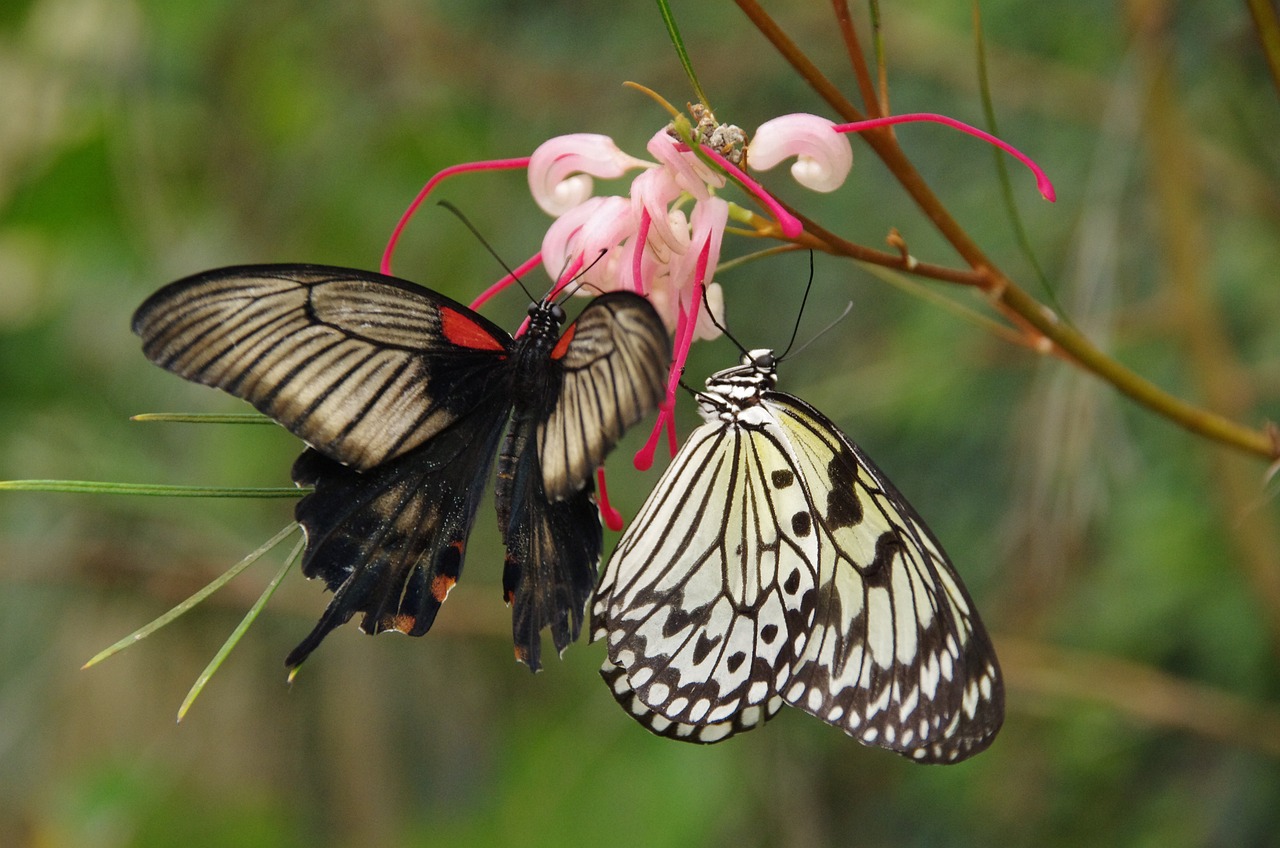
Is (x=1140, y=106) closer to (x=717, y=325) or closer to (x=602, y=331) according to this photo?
(x=717, y=325)

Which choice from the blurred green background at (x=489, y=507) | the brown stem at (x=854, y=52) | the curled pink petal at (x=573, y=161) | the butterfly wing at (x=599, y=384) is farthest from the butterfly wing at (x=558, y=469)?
the blurred green background at (x=489, y=507)

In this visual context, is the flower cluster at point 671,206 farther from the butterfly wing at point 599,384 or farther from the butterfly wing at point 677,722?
the butterfly wing at point 677,722

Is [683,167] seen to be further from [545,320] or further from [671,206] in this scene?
[545,320]

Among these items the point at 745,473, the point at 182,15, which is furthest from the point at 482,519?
the point at 745,473

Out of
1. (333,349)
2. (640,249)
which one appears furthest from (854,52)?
(333,349)

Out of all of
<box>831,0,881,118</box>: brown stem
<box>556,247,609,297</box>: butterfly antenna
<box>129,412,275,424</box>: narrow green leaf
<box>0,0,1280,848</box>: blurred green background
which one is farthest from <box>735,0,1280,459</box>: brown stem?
<box>0,0,1280,848</box>: blurred green background

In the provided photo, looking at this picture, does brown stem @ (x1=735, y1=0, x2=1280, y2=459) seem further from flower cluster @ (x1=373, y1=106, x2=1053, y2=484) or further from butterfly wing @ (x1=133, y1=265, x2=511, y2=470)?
butterfly wing @ (x1=133, y1=265, x2=511, y2=470)
